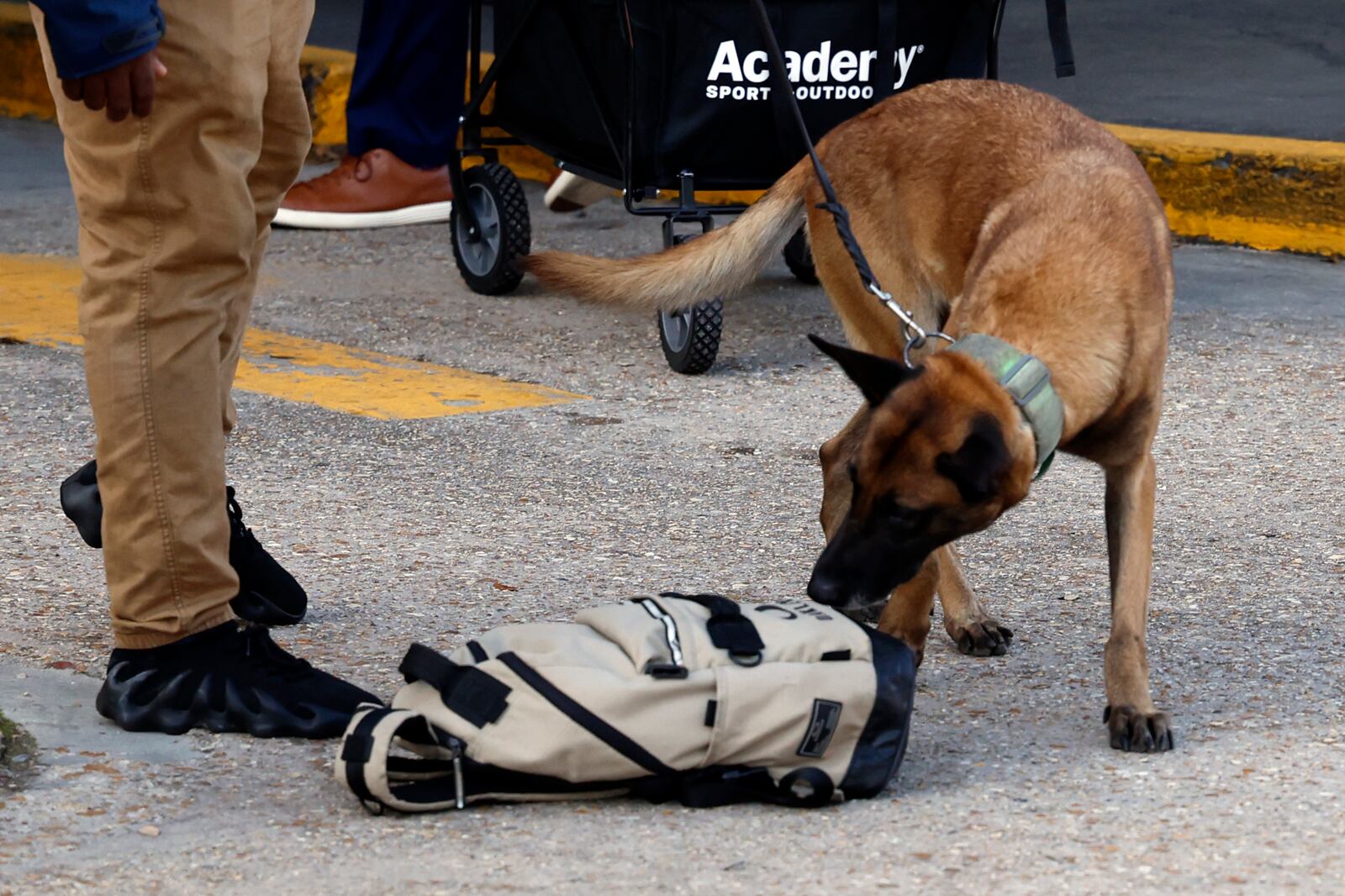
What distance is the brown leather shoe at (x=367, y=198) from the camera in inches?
279

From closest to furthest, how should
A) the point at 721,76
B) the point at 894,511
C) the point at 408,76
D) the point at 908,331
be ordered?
1. the point at 894,511
2. the point at 908,331
3. the point at 721,76
4. the point at 408,76

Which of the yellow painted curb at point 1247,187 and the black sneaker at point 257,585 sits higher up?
the black sneaker at point 257,585

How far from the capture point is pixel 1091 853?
2.42 meters

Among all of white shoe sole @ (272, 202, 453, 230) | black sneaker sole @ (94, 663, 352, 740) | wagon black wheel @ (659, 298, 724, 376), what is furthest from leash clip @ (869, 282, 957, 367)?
white shoe sole @ (272, 202, 453, 230)

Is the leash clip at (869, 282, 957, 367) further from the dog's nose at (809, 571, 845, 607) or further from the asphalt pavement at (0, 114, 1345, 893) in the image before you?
the asphalt pavement at (0, 114, 1345, 893)

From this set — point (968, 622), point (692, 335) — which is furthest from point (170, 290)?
point (692, 335)

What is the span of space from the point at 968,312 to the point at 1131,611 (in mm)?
562

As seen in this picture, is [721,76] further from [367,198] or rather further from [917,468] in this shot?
[917,468]

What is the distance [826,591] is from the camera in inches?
113

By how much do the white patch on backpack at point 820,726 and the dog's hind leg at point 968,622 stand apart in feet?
2.53

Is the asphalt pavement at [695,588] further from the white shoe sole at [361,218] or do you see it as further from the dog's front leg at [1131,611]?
the white shoe sole at [361,218]

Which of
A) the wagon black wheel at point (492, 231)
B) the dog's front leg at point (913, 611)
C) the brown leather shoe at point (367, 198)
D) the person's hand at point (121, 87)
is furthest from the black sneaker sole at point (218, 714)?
the brown leather shoe at point (367, 198)

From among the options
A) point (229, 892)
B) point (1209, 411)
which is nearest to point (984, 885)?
point (229, 892)

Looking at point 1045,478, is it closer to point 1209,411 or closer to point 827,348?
point 1209,411
